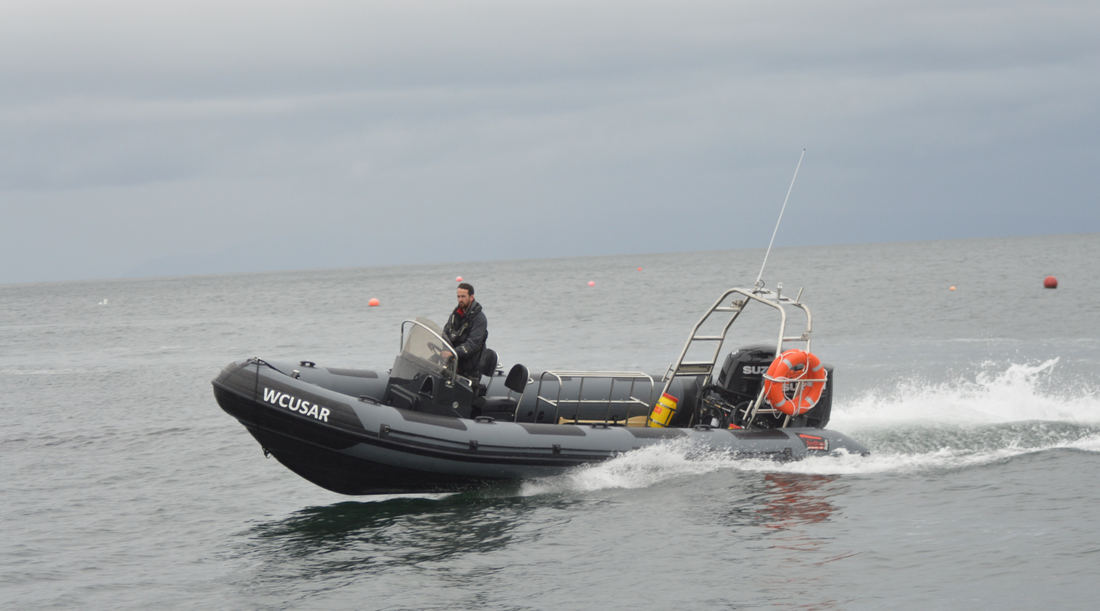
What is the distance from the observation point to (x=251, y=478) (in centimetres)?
955

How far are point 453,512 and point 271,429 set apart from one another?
159 cm

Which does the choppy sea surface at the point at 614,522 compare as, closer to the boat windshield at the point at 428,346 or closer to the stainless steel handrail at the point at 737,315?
the stainless steel handrail at the point at 737,315

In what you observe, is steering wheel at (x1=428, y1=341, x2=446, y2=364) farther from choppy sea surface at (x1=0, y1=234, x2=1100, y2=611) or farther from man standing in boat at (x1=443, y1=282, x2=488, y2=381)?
choppy sea surface at (x1=0, y1=234, x2=1100, y2=611)

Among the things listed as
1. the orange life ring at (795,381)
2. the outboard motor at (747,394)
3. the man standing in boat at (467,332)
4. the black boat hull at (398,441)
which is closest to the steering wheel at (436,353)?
the man standing in boat at (467,332)

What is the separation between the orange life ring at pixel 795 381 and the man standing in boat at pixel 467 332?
2537 millimetres

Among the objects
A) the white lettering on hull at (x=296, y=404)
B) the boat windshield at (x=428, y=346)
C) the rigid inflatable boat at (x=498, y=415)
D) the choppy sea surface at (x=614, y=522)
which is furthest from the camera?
the boat windshield at (x=428, y=346)

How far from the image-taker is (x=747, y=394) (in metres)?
8.77

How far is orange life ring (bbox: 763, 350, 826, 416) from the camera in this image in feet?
27.7

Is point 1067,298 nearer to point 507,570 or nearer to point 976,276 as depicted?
point 976,276

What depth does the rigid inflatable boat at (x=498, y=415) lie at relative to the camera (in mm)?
7418

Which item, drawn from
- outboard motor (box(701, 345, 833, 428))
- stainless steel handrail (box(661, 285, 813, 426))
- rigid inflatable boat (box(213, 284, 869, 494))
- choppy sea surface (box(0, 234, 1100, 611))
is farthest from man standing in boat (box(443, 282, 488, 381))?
outboard motor (box(701, 345, 833, 428))

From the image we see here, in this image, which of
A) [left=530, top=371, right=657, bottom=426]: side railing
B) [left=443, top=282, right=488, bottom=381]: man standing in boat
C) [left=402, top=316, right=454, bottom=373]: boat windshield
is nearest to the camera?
[left=402, top=316, right=454, bottom=373]: boat windshield

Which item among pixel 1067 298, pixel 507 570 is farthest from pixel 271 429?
pixel 1067 298

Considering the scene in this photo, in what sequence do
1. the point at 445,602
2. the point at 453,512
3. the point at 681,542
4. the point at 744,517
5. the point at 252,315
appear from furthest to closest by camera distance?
the point at 252,315 < the point at 453,512 < the point at 744,517 < the point at 681,542 < the point at 445,602
